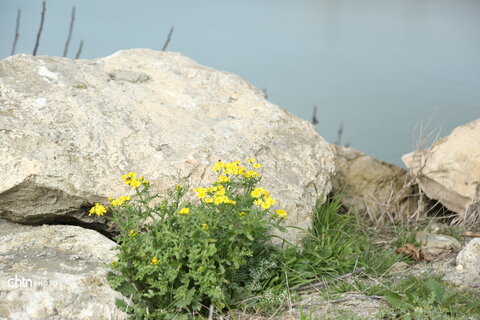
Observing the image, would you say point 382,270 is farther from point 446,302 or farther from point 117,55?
point 117,55

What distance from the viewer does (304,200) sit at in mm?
4504

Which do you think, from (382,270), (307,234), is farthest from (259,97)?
(382,270)

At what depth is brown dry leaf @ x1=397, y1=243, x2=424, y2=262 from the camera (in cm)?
457

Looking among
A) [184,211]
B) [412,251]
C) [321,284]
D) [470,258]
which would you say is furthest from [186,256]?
[470,258]

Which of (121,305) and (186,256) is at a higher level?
(186,256)

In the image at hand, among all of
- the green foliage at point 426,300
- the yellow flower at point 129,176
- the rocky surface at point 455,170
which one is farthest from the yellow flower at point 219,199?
the rocky surface at point 455,170

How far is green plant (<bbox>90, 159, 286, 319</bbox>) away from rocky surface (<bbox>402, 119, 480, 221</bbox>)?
249 centimetres

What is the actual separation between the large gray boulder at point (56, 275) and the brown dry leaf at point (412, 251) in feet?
7.16

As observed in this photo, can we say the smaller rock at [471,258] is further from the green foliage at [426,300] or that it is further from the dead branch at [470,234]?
the dead branch at [470,234]

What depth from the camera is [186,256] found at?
3475 mm

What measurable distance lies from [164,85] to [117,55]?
0.60 metres

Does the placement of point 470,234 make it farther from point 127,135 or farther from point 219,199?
point 127,135

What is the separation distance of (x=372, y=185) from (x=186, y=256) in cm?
275

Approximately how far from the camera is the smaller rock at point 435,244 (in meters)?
4.71
